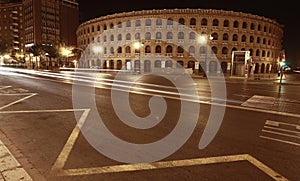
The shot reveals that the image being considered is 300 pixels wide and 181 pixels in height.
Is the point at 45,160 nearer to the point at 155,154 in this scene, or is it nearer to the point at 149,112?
the point at 155,154

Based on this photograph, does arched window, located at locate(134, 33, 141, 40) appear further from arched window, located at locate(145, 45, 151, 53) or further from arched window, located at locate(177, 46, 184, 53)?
arched window, located at locate(177, 46, 184, 53)

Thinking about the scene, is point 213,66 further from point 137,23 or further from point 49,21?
point 49,21

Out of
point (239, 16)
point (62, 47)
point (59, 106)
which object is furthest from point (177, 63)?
point (59, 106)

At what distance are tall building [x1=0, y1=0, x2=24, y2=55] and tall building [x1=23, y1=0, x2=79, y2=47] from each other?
10.7 meters

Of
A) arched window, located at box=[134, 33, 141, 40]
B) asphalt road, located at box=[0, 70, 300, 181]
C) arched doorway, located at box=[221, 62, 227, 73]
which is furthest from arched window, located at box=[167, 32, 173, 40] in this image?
asphalt road, located at box=[0, 70, 300, 181]

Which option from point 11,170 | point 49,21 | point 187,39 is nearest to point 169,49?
point 187,39

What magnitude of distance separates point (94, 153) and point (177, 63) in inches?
1749

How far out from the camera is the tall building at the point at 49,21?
293 feet

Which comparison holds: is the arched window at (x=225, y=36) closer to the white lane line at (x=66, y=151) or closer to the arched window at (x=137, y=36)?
the arched window at (x=137, y=36)

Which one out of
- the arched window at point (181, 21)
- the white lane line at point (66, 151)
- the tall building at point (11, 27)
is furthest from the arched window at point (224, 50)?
the tall building at point (11, 27)

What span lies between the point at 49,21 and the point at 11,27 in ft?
91.5

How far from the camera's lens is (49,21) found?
3620 inches

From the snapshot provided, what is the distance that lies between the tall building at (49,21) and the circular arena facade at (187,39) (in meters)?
45.1

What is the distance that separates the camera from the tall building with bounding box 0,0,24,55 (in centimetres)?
10308
